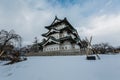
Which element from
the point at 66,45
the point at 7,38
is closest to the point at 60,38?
the point at 66,45

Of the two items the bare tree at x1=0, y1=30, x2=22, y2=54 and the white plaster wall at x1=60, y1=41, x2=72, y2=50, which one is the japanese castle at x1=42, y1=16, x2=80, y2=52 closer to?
the white plaster wall at x1=60, y1=41, x2=72, y2=50

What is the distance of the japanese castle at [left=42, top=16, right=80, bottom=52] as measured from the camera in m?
30.2

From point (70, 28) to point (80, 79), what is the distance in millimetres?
28513

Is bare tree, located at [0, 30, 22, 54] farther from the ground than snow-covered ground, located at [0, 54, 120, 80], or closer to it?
farther from the ground

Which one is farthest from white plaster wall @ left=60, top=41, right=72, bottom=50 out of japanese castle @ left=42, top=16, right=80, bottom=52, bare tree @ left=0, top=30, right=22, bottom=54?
bare tree @ left=0, top=30, right=22, bottom=54

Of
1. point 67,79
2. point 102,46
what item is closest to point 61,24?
point 102,46

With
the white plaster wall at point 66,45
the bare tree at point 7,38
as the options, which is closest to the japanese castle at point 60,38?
the white plaster wall at point 66,45

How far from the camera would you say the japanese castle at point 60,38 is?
3016cm

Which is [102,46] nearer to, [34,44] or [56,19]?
[56,19]

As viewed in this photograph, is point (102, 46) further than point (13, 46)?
Yes

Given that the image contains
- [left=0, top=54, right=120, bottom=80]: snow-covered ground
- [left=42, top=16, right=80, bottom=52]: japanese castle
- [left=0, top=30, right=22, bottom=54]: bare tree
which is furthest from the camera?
[left=42, top=16, right=80, bottom=52]: japanese castle

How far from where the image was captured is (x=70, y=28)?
33.2 meters

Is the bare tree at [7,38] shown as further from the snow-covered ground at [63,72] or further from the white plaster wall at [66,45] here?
the white plaster wall at [66,45]

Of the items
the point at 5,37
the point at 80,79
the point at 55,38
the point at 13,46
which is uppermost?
the point at 55,38
